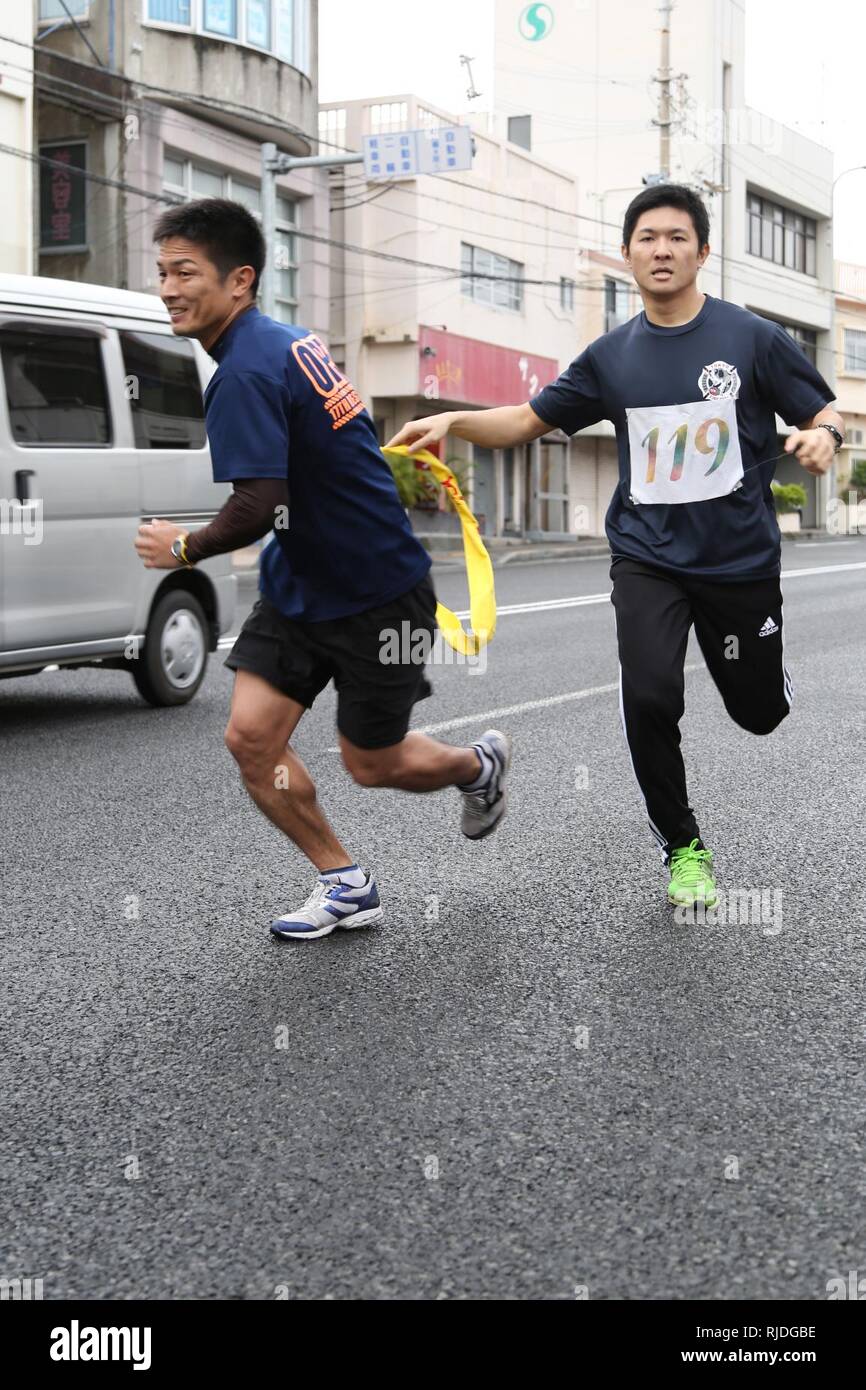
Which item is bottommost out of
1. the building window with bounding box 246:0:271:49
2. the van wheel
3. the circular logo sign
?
the van wheel

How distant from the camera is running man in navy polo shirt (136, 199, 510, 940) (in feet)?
12.7

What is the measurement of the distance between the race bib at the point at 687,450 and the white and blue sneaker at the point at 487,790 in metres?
0.79

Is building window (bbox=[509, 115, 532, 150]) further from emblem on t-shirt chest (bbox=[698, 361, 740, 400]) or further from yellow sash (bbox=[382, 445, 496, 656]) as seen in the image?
emblem on t-shirt chest (bbox=[698, 361, 740, 400])

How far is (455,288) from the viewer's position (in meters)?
33.9

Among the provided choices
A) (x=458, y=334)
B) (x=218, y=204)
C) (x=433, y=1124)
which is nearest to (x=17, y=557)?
(x=218, y=204)

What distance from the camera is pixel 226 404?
12.6 feet

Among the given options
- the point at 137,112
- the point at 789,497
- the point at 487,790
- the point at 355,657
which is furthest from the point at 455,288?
the point at 355,657

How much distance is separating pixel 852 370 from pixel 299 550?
222 feet

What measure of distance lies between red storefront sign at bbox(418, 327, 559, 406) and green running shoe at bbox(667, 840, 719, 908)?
2723 cm

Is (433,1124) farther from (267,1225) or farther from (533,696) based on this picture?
(533,696)

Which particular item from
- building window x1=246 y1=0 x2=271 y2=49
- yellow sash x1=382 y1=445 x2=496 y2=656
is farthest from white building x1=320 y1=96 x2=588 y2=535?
yellow sash x1=382 y1=445 x2=496 y2=656

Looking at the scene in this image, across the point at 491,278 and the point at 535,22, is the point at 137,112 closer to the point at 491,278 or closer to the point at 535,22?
the point at 491,278

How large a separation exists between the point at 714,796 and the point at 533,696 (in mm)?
3169

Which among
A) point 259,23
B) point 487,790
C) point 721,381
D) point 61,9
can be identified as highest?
point 259,23
